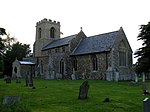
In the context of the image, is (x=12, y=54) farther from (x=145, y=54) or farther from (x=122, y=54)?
(x=145, y=54)

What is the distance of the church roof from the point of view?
120ft

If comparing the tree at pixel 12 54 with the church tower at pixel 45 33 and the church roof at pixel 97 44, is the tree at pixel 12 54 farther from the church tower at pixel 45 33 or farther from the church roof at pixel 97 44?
the church roof at pixel 97 44

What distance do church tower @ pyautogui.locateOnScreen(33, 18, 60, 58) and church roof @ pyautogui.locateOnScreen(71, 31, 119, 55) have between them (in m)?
13.4

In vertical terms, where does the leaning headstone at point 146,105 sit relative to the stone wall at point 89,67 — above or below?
below

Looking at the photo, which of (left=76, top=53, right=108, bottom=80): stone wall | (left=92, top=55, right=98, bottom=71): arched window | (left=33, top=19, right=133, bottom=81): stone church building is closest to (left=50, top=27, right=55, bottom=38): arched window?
(left=33, top=19, right=133, bottom=81): stone church building

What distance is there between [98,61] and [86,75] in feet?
12.3

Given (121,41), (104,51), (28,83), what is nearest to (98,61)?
(104,51)

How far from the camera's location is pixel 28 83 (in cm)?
2261

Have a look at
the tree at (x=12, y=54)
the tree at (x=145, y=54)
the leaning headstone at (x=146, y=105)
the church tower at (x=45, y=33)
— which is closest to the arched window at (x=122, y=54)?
the tree at (x=145, y=54)

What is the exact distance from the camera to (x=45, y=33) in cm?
5462

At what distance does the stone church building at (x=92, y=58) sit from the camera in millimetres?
35775

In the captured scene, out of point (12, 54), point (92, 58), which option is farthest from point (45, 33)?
point (92, 58)

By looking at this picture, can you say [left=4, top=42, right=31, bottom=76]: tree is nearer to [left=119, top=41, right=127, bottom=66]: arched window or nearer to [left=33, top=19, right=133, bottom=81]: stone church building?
[left=33, top=19, right=133, bottom=81]: stone church building

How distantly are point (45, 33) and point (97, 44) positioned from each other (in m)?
19.4
